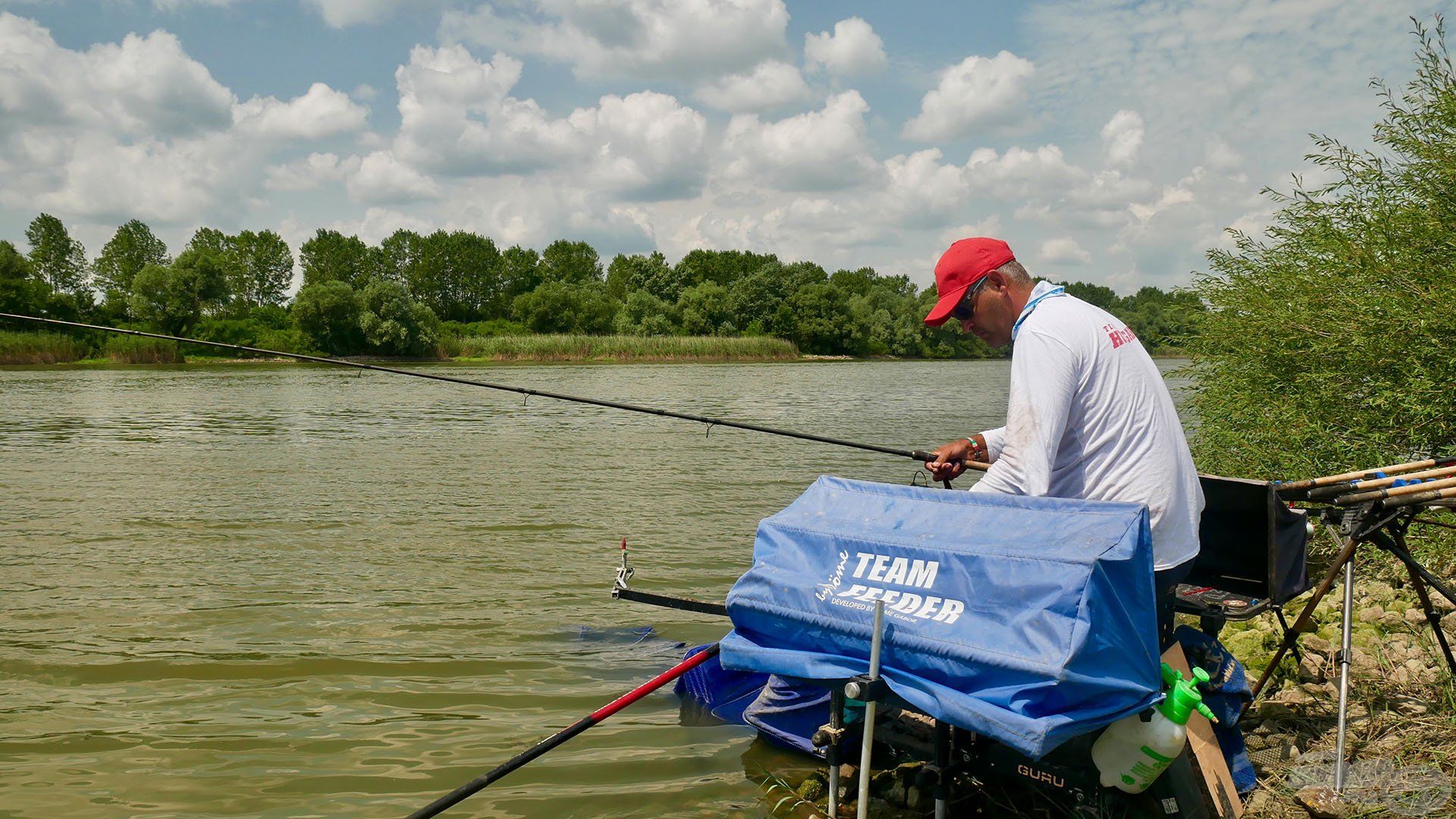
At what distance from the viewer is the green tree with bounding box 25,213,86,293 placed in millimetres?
83875

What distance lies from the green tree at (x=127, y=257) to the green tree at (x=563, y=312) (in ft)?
100

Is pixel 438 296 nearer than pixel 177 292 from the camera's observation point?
No

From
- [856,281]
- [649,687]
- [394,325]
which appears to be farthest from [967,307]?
[856,281]

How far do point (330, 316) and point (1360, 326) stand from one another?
72700 millimetres

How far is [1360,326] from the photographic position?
24.0ft

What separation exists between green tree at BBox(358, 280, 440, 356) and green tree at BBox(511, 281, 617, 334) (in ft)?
68.5

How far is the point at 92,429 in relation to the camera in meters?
20.6

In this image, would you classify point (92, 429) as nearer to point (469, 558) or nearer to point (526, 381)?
point (469, 558)

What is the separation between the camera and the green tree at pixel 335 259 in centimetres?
10494

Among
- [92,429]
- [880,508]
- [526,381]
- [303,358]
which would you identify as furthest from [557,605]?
[526,381]

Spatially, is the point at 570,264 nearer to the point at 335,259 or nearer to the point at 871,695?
the point at 335,259

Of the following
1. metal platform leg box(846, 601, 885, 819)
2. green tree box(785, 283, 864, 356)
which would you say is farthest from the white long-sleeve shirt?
green tree box(785, 283, 864, 356)

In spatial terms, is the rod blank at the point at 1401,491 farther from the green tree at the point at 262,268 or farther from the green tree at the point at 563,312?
the green tree at the point at 262,268

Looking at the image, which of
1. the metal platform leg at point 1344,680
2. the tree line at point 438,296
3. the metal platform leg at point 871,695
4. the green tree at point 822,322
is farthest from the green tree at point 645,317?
the metal platform leg at point 871,695
